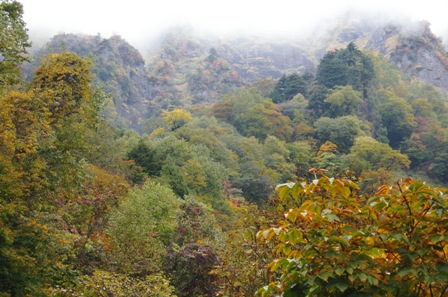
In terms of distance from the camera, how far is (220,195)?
3030cm

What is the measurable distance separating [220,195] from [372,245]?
1083 inches

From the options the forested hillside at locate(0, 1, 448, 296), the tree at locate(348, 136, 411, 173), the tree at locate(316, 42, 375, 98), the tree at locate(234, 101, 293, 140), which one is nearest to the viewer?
the forested hillside at locate(0, 1, 448, 296)

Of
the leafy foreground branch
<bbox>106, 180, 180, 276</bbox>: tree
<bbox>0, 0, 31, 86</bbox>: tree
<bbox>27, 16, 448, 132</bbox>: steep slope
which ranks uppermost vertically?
the leafy foreground branch

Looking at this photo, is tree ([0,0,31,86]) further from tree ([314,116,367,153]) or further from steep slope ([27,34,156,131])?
steep slope ([27,34,156,131])

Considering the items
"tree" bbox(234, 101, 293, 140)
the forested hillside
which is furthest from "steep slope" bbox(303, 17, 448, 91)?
"tree" bbox(234, 101, 293, 140)

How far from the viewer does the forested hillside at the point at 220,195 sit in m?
2.88

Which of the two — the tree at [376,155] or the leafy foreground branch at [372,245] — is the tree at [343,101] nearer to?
the tree at [376,155]

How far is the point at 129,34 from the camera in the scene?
140 m

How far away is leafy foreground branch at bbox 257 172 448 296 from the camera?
2705 mm

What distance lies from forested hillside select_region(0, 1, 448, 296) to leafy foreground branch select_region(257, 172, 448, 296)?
11mm

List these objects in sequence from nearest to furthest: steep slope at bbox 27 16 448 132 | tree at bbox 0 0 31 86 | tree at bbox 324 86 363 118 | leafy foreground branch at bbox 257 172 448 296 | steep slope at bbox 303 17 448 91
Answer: leafy foreground branch at bbox 257 172 448 296, tree at bbox 0 0 31 86, tree at bbox 324 86 363 118, steep slope at bbox 27 16 448 132, steep slope at bbox 303 17 448 91

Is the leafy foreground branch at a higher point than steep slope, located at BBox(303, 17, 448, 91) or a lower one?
A: higher

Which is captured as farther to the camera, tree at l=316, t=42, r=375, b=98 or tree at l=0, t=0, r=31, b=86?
tree at l=316, t=42, r=375, b=98

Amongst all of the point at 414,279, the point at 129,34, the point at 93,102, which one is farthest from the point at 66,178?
the point at 129,34
